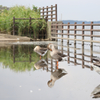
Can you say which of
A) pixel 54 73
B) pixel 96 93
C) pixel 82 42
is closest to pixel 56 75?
pixel 54 73

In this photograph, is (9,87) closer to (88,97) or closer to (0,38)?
(88,97)

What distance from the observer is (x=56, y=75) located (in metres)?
8.02

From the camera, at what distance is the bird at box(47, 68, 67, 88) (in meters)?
6.86

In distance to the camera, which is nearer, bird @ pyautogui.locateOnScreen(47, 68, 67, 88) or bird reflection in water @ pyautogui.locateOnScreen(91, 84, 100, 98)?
bird reflection in water @ pyautogui.locateOnScreen(91, 84, 100, 98)

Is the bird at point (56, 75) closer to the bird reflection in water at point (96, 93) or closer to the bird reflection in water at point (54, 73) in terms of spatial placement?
the bird reflection in water at point (54, 73)

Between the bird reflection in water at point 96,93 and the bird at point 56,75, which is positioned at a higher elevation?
the bird at point 56,75

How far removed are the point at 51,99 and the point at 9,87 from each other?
5.06 ft

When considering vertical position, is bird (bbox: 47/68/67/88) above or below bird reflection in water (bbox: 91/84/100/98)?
above

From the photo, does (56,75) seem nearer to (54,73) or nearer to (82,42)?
(54,73)

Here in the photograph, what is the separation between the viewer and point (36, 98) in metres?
5.41

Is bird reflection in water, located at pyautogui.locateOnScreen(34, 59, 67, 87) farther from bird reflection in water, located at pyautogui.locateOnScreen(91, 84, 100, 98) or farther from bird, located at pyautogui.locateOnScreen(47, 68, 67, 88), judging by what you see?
Answer: bird reflection in water, located at pyautogui.locateOnScreen(91, 84, 100, 98)

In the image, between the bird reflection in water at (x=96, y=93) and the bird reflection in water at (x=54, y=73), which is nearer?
the bird reflection in water at (x=96, y=93)

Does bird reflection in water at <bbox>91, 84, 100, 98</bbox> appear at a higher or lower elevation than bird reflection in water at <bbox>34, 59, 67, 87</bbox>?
lower

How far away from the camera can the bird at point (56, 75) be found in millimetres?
6862
